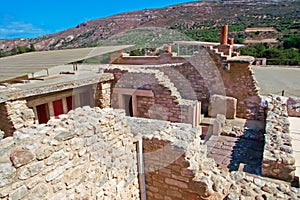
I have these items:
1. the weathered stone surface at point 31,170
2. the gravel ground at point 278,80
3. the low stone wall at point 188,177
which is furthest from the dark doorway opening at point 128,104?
the gravel ground at point 278,80

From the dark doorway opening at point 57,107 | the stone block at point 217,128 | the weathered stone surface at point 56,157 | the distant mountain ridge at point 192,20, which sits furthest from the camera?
the distant mountain ridge at point 192,20

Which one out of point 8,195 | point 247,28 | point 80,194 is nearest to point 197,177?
point 80,194

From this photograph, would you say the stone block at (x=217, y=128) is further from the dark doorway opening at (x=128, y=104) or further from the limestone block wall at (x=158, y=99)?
the dark doorway opening at (x=128, y=104)

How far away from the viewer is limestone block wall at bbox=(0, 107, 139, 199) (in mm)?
2268

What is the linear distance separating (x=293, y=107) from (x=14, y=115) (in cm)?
1002

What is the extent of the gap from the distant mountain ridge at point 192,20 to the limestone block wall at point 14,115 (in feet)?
98.9

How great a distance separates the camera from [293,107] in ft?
29.8

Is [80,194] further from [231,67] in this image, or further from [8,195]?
[231,67]

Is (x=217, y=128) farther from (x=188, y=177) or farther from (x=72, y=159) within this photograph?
(x=72, y=159)

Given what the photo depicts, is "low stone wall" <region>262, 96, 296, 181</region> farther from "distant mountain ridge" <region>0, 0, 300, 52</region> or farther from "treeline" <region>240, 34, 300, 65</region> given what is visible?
"distant mountain ridge" <region>0, 0, 300, 52</region>

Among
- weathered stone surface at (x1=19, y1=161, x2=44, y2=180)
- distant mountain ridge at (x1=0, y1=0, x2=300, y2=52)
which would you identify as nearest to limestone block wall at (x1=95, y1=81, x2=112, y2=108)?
weathered stone surface at (x1=19, y1=161, x2=44, y2=180)

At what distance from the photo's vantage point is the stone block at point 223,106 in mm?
9219

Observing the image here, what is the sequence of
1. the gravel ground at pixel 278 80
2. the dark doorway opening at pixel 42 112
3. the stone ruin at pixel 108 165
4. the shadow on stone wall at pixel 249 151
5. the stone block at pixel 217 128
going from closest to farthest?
the stone ruin at pixel 108 165 → the shadow on stone wall at pixel 249 151 → the dark doorway opening at pixel 42 112 → the stone block at pixel 217 128 → the gravel ground at pixel 278 80

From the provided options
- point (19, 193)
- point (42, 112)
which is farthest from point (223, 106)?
point (19, 193)
